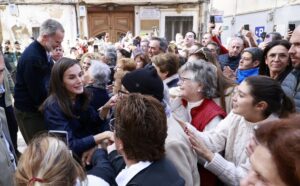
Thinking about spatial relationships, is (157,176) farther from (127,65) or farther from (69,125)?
(127,65)

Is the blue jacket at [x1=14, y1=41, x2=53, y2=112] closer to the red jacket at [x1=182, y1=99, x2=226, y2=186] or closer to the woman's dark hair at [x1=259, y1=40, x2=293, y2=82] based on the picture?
the red jacket at [x1=182, y1=99, x2=226, y2=186]

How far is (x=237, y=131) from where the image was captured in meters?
1.84

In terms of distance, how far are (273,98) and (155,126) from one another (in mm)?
834

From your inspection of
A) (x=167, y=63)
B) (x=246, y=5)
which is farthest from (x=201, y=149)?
(x=246, y=5)

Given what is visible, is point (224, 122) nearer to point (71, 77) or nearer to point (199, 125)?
point (199, 125)

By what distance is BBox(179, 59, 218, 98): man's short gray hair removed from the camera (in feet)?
7.19

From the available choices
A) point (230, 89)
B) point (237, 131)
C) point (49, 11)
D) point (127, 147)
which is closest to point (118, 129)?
point (127, 147)

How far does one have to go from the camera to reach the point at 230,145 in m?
1.87

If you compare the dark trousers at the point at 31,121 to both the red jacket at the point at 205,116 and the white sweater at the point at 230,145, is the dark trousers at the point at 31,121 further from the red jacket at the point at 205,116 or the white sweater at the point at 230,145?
the white sweater at the point at 230,145

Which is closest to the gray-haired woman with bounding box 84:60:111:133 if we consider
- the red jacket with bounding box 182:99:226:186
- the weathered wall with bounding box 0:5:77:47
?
the red jacket with bounding box 182:99:226:186

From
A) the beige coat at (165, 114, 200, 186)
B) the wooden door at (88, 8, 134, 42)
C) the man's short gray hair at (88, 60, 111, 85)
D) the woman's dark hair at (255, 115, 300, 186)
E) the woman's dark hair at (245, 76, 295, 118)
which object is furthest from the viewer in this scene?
the wooden door at (88, 8, 134, 42)

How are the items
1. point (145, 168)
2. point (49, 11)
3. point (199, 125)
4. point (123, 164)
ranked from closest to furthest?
point (145, 168)
point (123, 164)
point (199, 125)
point (49, 11)

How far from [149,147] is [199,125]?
0.83 m

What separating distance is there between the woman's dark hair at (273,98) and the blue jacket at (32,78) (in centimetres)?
191
